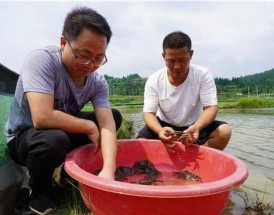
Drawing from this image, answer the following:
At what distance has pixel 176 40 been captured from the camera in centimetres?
297

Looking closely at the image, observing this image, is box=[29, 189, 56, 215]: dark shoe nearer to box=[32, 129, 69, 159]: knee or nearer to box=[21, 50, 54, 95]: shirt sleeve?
box=[32, 129, 69, 159]: knee

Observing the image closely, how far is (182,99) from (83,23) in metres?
1.56

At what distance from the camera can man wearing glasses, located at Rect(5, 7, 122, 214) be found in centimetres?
200

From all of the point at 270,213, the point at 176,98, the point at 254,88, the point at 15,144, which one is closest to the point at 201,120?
the point at 176,98

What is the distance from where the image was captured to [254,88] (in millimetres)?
77750

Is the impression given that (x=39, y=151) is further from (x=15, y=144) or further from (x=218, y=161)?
(x=218, y=161)

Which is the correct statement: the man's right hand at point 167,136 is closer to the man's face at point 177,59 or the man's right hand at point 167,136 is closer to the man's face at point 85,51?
the man's face at point 177,59

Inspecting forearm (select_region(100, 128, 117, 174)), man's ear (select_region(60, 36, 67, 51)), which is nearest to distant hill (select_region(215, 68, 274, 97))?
forearm (select_region(100, 128, 117, 174))

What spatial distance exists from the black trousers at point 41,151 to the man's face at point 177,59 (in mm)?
1350

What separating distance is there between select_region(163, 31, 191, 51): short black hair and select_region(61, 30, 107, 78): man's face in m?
1.03

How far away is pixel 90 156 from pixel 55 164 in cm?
44

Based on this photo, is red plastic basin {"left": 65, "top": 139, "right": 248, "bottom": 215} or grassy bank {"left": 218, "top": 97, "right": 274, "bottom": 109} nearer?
red plastic basin {"left": 65, "top": 139, "right": 248, "bottom": 215}

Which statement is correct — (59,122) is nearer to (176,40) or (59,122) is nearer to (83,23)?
(83,23)

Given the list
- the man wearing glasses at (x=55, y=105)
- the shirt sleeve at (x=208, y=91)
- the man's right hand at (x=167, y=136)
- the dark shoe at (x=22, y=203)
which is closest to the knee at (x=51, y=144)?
the man wearing glasses at (x=55, y=105)
